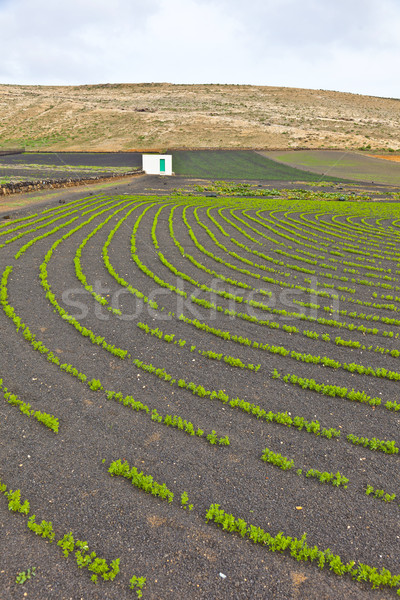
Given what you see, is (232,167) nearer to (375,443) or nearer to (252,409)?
(252,409)

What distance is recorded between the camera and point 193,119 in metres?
111

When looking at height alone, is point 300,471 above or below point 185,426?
below

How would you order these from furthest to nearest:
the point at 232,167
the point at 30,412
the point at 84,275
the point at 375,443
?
the point at 232,167 < the point at 84,275 < the point at 30,412 < the point at 375,443

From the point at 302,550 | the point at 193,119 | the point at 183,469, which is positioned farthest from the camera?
the point at 193,119

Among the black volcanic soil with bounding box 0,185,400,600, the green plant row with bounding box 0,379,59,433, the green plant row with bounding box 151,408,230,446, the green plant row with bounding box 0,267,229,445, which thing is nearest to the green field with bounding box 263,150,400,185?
the black volcanic soil with bounding box 0,185,400,600

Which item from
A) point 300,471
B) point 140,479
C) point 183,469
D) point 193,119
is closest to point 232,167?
point 193,119

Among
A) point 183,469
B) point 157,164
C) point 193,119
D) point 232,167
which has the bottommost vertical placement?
→ point 183,469

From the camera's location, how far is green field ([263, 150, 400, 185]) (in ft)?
225

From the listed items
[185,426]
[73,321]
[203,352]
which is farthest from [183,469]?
[73,321]

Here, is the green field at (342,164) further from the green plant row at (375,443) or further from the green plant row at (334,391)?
the green plant row at (375,443)

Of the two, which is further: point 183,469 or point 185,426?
point 185,426

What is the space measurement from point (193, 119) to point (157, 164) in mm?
61499

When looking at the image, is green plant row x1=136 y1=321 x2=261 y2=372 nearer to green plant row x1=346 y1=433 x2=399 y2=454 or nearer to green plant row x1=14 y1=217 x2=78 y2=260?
green plant row x1=346 y1=433 x2=399 y2=454

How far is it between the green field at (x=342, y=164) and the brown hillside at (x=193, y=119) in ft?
30.3
